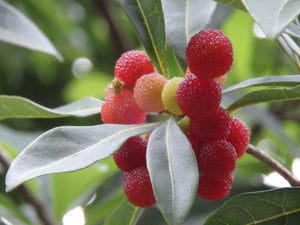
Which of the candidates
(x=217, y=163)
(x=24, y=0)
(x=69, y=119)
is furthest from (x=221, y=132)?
(x=24, y=0)

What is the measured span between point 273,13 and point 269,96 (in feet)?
0.86

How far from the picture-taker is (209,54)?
878 mm

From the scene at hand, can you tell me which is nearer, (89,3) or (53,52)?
(53,52)

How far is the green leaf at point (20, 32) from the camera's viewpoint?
1.31 metres

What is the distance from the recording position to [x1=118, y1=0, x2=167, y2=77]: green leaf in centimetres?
99

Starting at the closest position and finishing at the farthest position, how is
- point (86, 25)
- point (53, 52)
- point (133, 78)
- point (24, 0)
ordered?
point (133, 78), point (53, 52), point (24, 0), point (86, 25)

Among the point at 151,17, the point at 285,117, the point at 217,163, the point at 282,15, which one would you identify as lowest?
the point at 285,117

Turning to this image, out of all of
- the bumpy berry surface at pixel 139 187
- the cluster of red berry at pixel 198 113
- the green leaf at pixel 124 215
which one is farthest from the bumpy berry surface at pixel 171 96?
the green leaf at pixel 124 215

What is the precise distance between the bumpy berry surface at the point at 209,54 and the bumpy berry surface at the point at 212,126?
7 cm

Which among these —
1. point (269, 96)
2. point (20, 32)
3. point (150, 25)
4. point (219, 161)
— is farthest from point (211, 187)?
point (20, 32)

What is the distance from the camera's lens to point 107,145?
867mm

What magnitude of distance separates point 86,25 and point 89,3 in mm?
104

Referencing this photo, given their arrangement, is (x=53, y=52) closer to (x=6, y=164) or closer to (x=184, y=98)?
(x=6, y=164)

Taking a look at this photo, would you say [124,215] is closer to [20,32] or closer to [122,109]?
[122,109]
